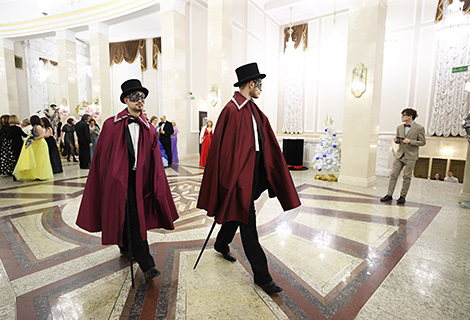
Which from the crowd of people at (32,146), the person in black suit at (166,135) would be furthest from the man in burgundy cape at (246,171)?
the person in black suit at (166,135)

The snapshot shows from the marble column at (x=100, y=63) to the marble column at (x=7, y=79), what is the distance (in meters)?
4.87

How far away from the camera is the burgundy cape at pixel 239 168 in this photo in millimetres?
1876

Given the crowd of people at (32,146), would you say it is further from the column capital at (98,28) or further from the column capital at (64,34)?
the column capital at (64,34)

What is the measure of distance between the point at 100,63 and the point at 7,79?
17.8 ft

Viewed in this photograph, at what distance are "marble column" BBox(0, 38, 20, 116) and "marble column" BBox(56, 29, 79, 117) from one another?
2964 millimetres

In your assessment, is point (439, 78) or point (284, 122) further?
point (284, 122)

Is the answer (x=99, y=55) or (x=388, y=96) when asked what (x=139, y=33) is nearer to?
(x=99, y=55)

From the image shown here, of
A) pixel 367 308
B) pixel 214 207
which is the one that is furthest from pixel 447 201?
pixel 214 207

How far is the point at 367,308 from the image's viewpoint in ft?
5.86

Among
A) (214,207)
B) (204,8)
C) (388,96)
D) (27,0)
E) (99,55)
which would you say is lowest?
(214,207)

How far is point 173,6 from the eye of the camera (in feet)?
29.6

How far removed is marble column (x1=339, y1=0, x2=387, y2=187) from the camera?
5.37m

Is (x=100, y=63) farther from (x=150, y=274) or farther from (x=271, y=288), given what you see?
(x=271, y=288)

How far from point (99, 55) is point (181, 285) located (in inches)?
490
